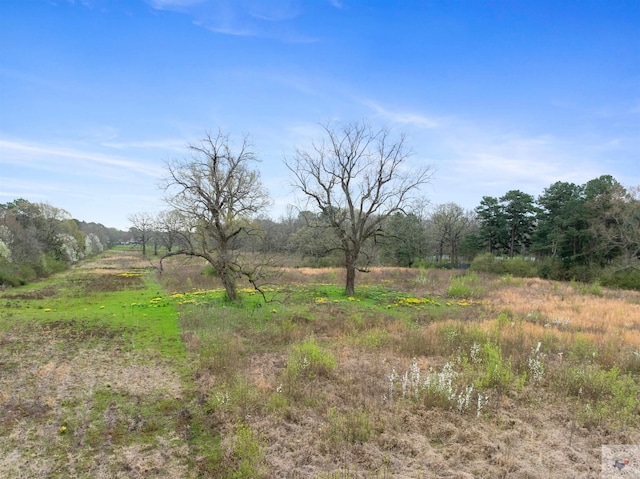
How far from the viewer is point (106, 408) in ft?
19.9

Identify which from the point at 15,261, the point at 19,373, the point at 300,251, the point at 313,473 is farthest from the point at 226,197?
the point at 300,251

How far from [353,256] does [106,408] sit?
44.2ft

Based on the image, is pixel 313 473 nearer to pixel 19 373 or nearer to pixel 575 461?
pixel 575 461

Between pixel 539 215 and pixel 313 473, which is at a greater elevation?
pixel 539 215

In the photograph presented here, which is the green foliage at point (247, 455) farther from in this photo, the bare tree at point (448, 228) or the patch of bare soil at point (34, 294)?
the bare tree at point (448, 228)

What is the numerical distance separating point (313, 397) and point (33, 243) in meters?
33.3

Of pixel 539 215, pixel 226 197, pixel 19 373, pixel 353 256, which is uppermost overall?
pixel 539 215

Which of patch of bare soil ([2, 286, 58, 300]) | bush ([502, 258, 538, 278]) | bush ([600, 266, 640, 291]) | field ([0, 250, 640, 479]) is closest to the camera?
field ([0, 250, 640, 479])

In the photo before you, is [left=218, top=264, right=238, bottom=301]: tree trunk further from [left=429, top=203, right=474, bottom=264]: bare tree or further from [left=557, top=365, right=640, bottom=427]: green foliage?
[left=429, top=203, right=474, bottom=264]: bare tree

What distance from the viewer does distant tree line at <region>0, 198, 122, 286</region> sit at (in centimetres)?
2457

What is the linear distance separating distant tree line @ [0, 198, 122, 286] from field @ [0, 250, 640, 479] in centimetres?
1571

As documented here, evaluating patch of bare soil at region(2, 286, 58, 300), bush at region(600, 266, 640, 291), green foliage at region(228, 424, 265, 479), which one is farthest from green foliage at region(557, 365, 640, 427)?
bush at region(600, 266, 640, 291)

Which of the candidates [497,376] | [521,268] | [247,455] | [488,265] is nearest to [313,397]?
[247,455]

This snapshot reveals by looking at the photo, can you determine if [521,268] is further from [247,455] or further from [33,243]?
[33,243]
